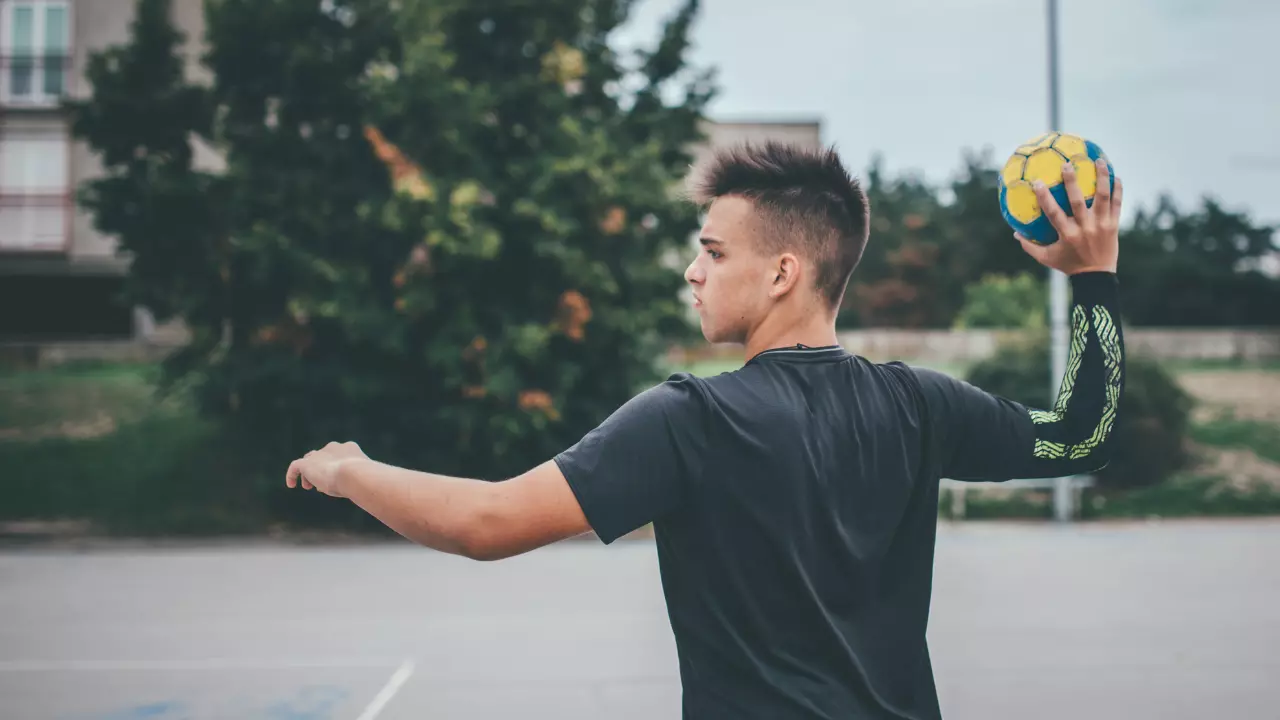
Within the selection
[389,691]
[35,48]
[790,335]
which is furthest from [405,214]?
[35,48]

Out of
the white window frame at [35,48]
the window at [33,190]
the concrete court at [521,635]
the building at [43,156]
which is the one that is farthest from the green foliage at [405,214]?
the white window frame at [35,48]

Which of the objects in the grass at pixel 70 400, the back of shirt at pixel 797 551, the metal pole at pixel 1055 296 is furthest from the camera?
the grass at pixel 70 400

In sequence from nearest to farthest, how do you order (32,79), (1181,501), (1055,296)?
(1055,296) < (1181,501) < (32,79)

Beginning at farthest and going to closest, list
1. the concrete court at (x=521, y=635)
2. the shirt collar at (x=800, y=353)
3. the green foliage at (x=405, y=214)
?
the green foliage at (x=405, y=214)
the concrete court at (x=521, y=635)
the shirt collar at (x=800, y=353)

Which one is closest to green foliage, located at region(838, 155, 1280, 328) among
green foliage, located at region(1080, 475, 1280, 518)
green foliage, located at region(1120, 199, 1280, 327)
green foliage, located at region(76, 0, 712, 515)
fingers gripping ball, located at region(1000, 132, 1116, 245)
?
green foliage, located at region(1120, 199, 1280, 327)

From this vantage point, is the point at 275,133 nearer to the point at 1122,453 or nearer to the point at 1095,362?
the point at 1122,453

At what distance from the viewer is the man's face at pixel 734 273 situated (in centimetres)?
207

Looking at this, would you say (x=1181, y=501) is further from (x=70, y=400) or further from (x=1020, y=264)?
(x=1020, y=264)

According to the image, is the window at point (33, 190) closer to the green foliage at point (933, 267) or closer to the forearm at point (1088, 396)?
the green foliage at point (933, 267)

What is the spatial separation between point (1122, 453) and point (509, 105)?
11198mm

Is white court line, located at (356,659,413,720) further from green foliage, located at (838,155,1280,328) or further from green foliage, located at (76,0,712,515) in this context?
green foliage, located at (838,155,1280,328)

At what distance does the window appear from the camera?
30469 mm

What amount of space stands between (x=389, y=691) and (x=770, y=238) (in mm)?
5900

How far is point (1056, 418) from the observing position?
215cm
